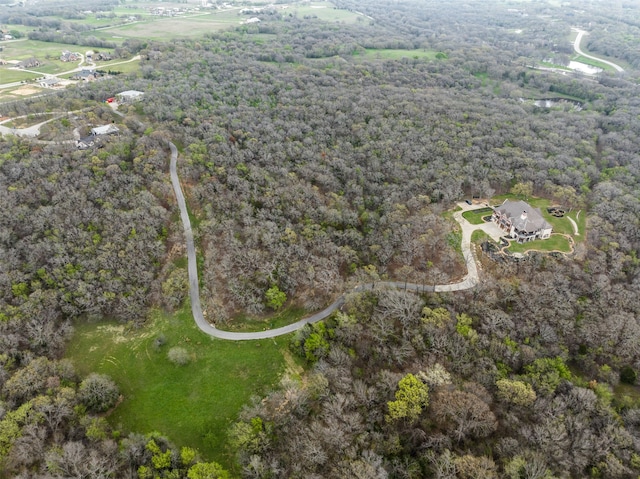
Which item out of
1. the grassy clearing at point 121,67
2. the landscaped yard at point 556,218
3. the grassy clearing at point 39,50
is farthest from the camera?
the grassy clearing at point 39,50

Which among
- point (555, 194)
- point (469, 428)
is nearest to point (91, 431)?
point (469, 428)

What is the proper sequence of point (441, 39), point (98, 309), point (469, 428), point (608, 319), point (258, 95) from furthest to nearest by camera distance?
1. point (441, 39)
2. point (258, 95)
3. point (98, 309)
4. point (608, 319)
5. point (469, 428)

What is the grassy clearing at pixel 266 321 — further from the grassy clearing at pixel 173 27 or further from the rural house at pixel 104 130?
the grassy clearing at pixel 173 27

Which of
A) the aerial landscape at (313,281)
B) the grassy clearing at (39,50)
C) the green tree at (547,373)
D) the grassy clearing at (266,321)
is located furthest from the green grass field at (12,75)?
the green tree at (547,373)

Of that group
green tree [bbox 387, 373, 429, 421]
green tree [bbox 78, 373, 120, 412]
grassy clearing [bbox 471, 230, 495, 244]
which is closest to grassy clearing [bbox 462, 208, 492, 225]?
grassy clearing [bbox 471, 230, 495, 244]

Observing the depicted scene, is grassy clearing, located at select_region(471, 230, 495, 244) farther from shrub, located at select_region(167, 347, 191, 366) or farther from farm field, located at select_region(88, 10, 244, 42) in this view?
farm field, located at select_region(88, 10, 244, 42)

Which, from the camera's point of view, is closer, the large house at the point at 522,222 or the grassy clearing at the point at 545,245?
the grassy clearing at the point at 545,245

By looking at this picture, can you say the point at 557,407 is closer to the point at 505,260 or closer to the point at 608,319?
the point at 608,319
